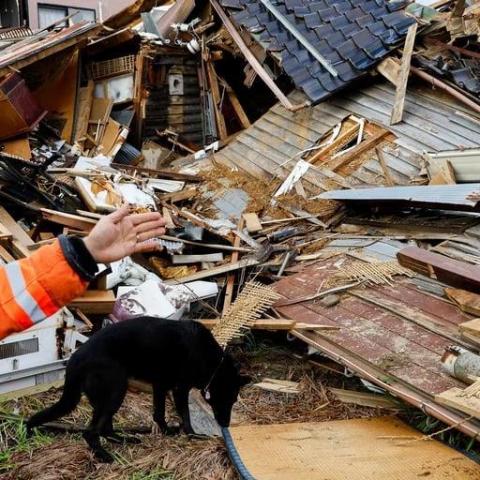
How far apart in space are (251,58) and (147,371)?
747cm

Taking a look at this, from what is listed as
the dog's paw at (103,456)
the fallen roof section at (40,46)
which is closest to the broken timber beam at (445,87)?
the fallen roof section at (40,46)

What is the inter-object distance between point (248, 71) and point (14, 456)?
8.34 metres

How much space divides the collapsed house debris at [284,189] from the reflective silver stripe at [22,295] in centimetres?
256

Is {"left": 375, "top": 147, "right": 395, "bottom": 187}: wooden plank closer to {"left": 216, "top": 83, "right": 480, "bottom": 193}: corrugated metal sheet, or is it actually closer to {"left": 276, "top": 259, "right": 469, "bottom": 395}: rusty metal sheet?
{"left": 216, "top": 83, "right": 480, "bottom": 193}: corrugated metal sheet

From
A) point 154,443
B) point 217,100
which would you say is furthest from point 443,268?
point 217,100

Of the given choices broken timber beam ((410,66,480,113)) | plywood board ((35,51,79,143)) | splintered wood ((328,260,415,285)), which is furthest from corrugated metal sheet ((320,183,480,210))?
plywood board ((35,51,79,143))

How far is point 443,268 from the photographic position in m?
4.78

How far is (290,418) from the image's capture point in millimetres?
5059

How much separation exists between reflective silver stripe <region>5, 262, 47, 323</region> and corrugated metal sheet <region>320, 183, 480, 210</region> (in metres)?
4.72

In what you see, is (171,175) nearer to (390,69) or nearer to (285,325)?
(390,69)

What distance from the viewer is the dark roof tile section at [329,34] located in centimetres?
911

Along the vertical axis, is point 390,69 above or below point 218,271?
above

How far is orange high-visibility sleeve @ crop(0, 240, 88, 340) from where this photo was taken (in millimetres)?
1889

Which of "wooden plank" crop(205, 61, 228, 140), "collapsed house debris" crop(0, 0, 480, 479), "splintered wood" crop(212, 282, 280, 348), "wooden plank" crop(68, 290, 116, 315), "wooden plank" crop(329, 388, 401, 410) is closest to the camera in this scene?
"collapsed house debris" crop(0, 0, 480, 479)
